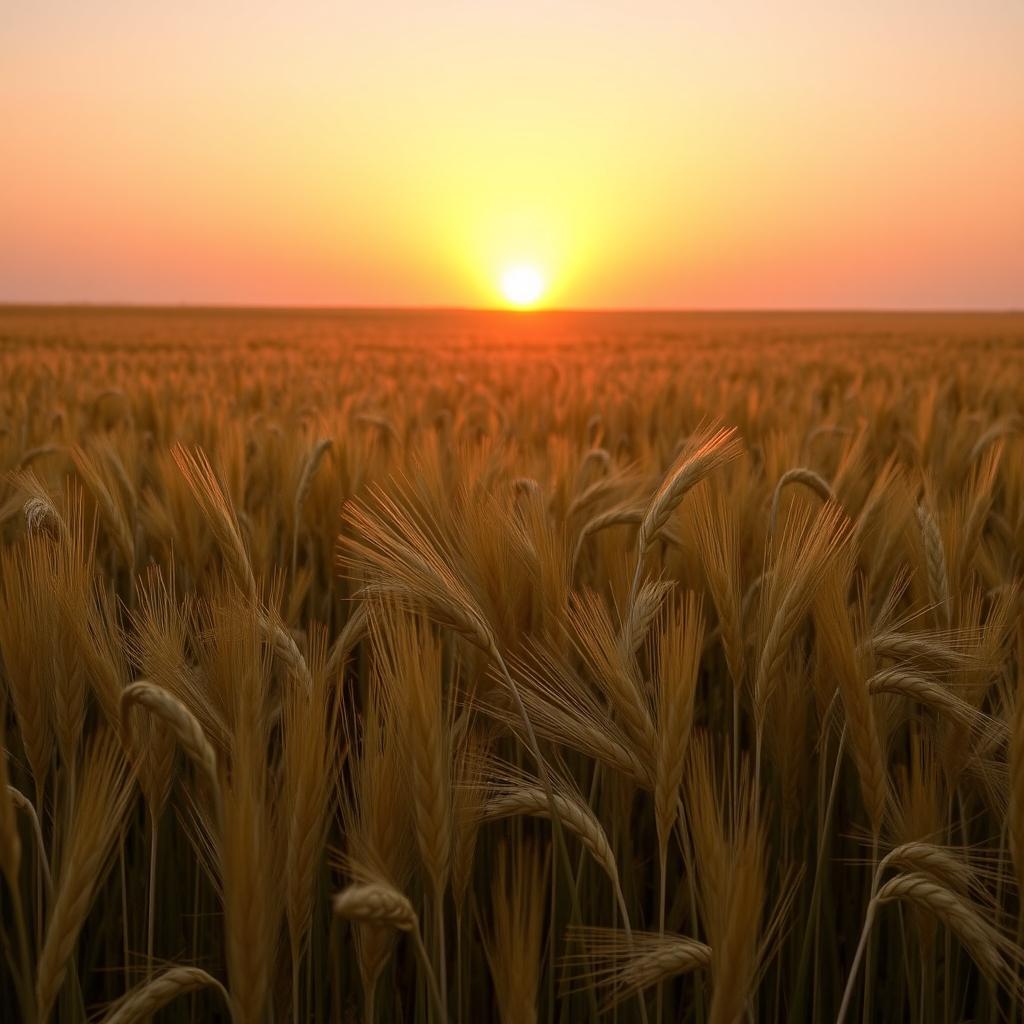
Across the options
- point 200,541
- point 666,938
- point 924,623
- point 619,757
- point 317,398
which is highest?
point 317,398

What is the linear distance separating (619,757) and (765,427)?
313cm

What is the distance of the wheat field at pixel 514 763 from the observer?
863 mm

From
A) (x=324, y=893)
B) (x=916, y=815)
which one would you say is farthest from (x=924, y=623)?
(x=324, y=893)

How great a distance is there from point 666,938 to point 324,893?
547mm

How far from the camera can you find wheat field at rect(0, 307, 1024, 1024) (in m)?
0.86

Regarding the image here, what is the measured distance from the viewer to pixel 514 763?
149 cm

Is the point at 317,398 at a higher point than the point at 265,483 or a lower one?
higher

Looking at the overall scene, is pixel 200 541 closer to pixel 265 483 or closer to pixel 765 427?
pixel 265 483

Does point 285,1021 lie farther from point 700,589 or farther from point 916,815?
point 700,589

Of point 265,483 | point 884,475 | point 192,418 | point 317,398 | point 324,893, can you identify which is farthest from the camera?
point 317,398

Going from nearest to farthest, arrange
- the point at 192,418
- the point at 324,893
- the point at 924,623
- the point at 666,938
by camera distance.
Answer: the point at 666,938
the point at 324,893
the point at 924,623
the point at 192,418

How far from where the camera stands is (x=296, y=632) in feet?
5.13

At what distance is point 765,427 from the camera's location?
3.96 m

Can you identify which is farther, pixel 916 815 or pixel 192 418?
pixel 192 418
